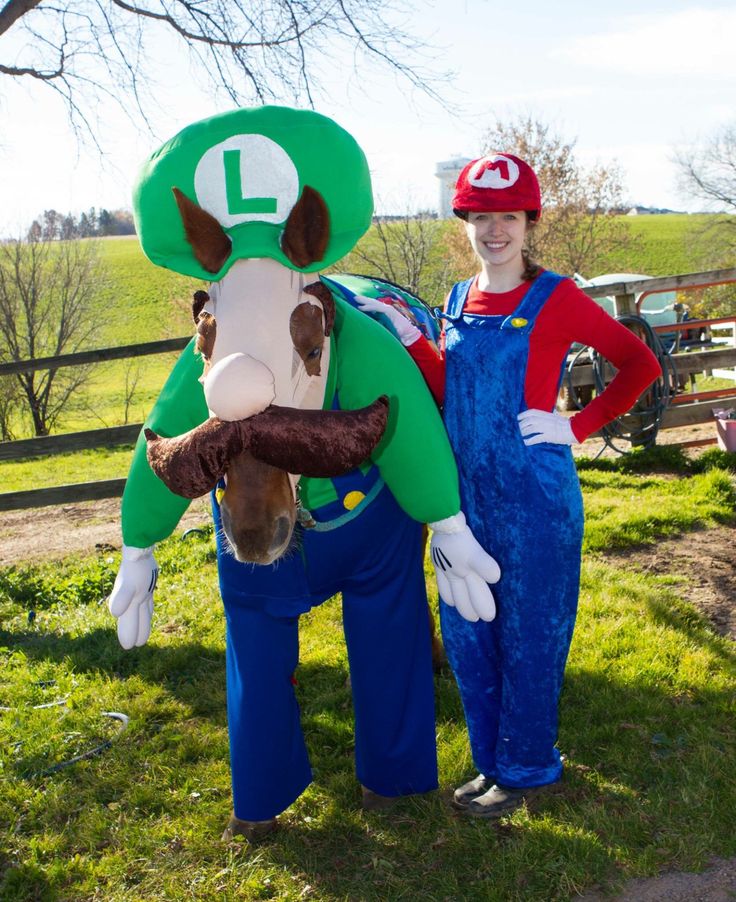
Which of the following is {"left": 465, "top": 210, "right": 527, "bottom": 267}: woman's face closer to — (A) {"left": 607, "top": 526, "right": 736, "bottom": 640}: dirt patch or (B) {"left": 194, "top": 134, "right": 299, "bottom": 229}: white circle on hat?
(B) {"left": 194, "top": 134, "right": 299, "bottom": 229}: white circle on hat

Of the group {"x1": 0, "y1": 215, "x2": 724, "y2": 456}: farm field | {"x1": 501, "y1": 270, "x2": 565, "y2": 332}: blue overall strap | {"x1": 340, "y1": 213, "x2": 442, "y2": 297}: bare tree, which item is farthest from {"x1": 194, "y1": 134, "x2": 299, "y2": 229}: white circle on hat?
{"x1": 340, "y1": 213, "x2": 442, "y2": 297}: bare tree

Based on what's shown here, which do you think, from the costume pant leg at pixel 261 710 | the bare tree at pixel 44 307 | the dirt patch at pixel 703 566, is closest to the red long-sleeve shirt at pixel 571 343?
the costume pant leg at pixel 261 710

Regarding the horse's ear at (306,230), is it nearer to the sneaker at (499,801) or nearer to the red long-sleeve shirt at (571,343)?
the red long-sleeve shirt at (571,343)

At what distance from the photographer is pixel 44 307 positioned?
43.7 ft

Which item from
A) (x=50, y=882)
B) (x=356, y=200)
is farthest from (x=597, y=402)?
(x=50, y=882)

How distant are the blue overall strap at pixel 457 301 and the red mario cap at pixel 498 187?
24 centimetres

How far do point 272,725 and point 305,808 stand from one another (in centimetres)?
48

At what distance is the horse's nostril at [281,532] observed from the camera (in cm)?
176

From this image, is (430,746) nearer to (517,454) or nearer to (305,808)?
(305,808)

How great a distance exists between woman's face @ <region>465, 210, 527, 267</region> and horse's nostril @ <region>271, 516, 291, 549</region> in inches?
42.5

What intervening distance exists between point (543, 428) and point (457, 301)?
48cm

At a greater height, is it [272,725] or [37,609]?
[272,725]

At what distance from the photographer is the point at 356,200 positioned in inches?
80.5

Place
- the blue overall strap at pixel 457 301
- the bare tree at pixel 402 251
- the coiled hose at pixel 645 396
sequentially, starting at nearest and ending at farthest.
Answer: the blue overall strap at pixel 457 301
the coiled hose at pixel 645 396
the bare tree at pixel 402 251
